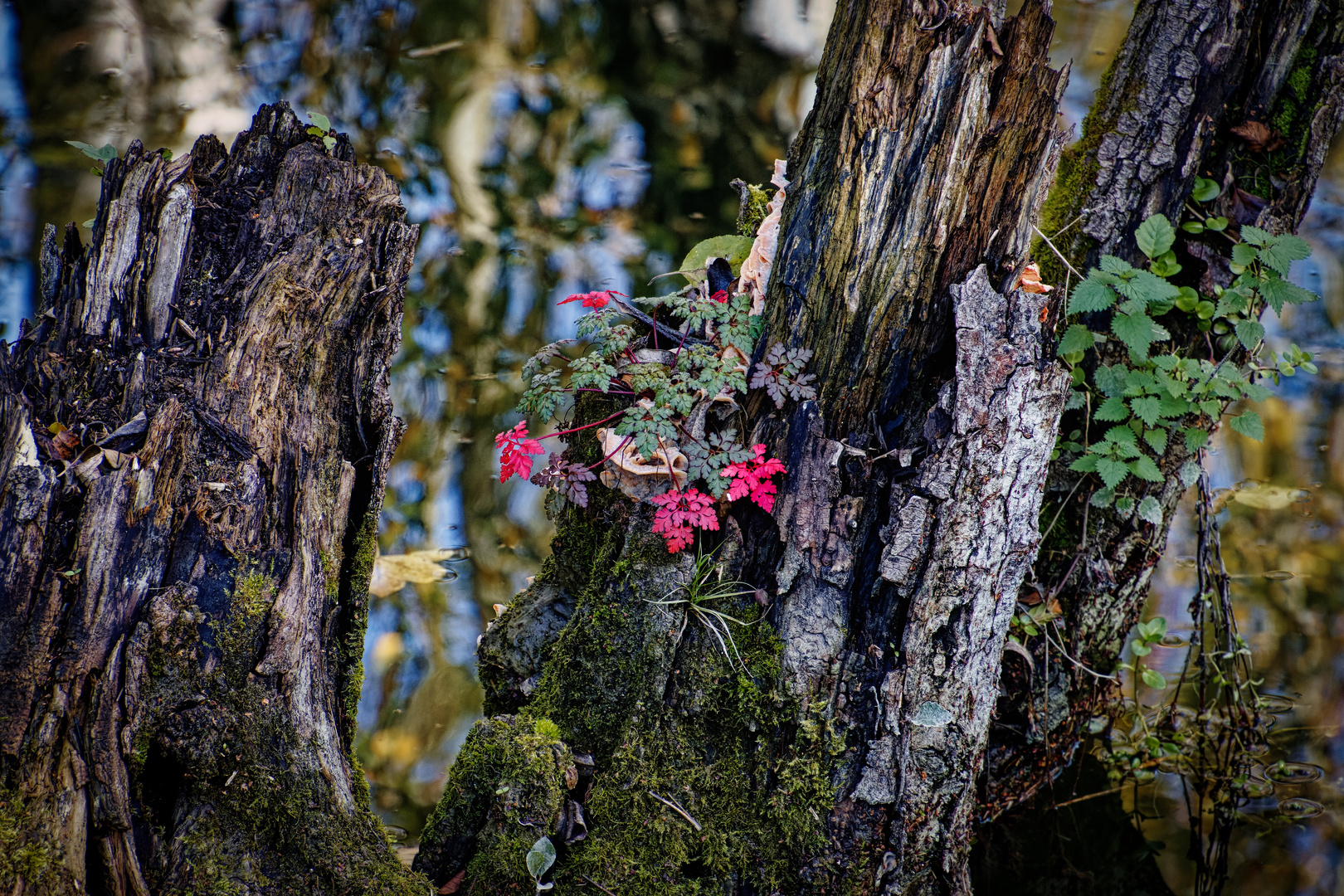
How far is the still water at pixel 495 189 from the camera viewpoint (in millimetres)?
3947

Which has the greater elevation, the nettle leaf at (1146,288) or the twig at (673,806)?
the nettle leaf at (1146,288)

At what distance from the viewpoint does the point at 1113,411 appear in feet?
7.82

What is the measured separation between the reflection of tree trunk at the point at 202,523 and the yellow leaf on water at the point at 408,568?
2.32 meters

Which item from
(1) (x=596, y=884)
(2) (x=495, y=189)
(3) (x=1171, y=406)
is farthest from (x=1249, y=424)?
(2) (x=495, y=189)

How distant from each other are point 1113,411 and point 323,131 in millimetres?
2392

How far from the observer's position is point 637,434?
1941 mm

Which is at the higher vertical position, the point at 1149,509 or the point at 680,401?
the point at 680,401

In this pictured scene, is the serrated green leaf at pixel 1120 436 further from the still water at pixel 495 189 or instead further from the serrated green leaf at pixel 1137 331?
the still water at pixel 495 189

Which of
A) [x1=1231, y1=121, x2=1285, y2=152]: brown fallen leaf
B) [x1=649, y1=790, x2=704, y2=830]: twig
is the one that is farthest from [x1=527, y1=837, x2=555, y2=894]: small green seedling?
[x1=1231, y1=121, x2=1285, y2=152]: brown fallen leaf

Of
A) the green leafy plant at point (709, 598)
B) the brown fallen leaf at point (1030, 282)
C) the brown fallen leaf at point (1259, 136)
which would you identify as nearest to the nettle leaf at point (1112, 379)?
the brown fallen leaf at point (1030, 282)

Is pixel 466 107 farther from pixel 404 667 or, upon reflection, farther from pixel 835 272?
pixel 835 272

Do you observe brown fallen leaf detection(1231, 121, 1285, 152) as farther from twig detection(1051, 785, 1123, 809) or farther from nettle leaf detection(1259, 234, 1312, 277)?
twig detection(1051, 785, 1123, 809)

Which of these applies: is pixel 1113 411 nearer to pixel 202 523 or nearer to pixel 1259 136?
pixel 1259 136

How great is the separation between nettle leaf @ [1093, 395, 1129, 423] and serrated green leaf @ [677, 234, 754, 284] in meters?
1.15
